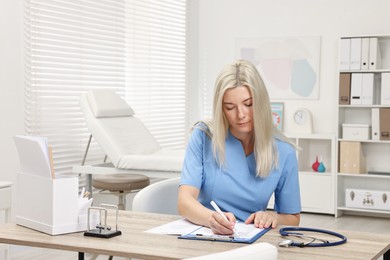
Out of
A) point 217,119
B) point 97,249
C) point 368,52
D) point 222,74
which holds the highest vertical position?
point 368,52

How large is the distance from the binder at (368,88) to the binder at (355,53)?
112 millimetres

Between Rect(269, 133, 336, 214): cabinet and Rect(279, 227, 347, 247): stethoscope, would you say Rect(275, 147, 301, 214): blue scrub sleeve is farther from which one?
Rect(269, 133, 336, 214): cabinet

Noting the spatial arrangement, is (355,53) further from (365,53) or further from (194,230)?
(194,230)

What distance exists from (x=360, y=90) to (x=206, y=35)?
5.78ft

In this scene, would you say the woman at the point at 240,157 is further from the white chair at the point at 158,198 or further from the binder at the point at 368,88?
the binder at the point at 368,88

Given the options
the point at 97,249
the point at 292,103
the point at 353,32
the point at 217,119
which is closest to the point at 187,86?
the point at 292,103

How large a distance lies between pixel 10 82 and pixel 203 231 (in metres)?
2.90

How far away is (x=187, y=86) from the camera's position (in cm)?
685

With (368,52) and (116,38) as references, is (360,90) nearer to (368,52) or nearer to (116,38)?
(368,52)

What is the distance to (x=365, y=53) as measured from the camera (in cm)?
588

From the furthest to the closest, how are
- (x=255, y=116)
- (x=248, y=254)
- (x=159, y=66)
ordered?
(x=159, y=66) < (x=255, y=116) < (x=248, y=254)

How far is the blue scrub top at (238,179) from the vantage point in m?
2.36

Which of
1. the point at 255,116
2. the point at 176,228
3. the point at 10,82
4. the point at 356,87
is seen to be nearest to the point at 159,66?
the point at 356,87

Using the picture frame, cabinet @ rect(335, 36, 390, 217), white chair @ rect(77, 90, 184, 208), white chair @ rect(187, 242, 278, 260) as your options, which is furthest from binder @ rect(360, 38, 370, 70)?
white chair @ rect(187, 242, 278, 260)
